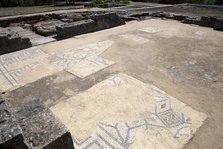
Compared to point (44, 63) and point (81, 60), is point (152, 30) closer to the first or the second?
point (81, 60)

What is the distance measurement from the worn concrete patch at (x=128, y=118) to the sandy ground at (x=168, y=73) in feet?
0.56

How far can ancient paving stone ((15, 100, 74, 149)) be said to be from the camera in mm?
1576

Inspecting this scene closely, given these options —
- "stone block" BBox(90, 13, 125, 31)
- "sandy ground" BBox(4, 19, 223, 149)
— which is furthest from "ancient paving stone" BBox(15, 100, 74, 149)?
"stone block" BBox(90, 13, 125, 31)

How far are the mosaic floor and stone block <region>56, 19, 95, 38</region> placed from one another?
3.82 feet

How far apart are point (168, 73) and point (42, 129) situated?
2790 mm

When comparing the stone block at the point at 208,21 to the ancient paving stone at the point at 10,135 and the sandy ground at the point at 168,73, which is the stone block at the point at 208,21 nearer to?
the sandy ground at the point at 168,73

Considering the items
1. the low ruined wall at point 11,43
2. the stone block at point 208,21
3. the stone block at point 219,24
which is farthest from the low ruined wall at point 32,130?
the stone block at point 208,21

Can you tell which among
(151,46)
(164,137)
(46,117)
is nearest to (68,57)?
(151,46)

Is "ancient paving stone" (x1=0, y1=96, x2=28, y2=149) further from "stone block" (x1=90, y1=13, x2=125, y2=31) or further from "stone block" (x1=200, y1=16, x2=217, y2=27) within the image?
"stone block" (x1=200, y1=16, x2=217, y2=27)

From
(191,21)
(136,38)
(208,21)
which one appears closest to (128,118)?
(136,38)

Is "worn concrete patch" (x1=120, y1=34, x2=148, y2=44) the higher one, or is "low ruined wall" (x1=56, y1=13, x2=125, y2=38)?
"low ruined wall" (x1=56, y1=13, x2=125, y2=38)

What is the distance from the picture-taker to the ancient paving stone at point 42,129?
1576 mm

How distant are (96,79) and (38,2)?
17732 mm

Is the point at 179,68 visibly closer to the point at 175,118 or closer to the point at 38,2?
the point at 175,118
